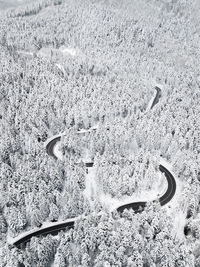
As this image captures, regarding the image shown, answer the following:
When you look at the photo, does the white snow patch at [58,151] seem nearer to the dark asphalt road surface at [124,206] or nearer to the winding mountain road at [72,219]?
the winding mountain road at [72,219]

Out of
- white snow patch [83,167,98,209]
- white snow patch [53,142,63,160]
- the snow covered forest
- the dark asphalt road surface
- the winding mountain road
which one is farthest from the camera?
white snow patch [53,142,63,160]

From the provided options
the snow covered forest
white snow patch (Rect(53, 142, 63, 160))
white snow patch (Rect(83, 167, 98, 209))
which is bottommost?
A: white snow patch (Rect(53, 142, 63, 160))

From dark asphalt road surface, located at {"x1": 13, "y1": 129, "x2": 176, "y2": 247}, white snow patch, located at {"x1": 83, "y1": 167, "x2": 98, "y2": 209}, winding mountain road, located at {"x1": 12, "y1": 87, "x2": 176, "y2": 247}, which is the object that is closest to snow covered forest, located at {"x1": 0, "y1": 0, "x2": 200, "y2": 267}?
white snow patch, located at {"x1": 83, "y1": 167, "x2": 98, "y2": 209}

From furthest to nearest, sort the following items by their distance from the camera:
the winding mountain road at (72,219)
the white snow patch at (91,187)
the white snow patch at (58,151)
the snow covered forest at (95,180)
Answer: the white snow patch at (58,151)
the white snow patch at (91,187)
the winding mountain road at (72,219)
the snow covered forest at (95,180)

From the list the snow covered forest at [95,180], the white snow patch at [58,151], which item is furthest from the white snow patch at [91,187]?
the white snow patch at [58,151]

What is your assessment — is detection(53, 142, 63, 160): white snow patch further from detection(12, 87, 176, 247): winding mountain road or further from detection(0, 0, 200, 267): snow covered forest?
detection(12, 87, 176, 247): winding mountain road

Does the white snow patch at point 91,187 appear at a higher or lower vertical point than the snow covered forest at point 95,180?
lower

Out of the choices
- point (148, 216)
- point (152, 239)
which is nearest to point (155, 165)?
point (148, 216)

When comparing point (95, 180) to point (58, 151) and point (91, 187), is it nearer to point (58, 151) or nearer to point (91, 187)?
point (91, 187)

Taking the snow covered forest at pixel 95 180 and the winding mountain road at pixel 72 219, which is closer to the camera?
the snow covered forest at pixel 95 180

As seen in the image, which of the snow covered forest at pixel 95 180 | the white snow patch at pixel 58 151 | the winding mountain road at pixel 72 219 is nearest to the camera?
the snow covered forest at pixel 95 180

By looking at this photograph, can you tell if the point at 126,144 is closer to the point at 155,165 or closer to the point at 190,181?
the point at 155,165
